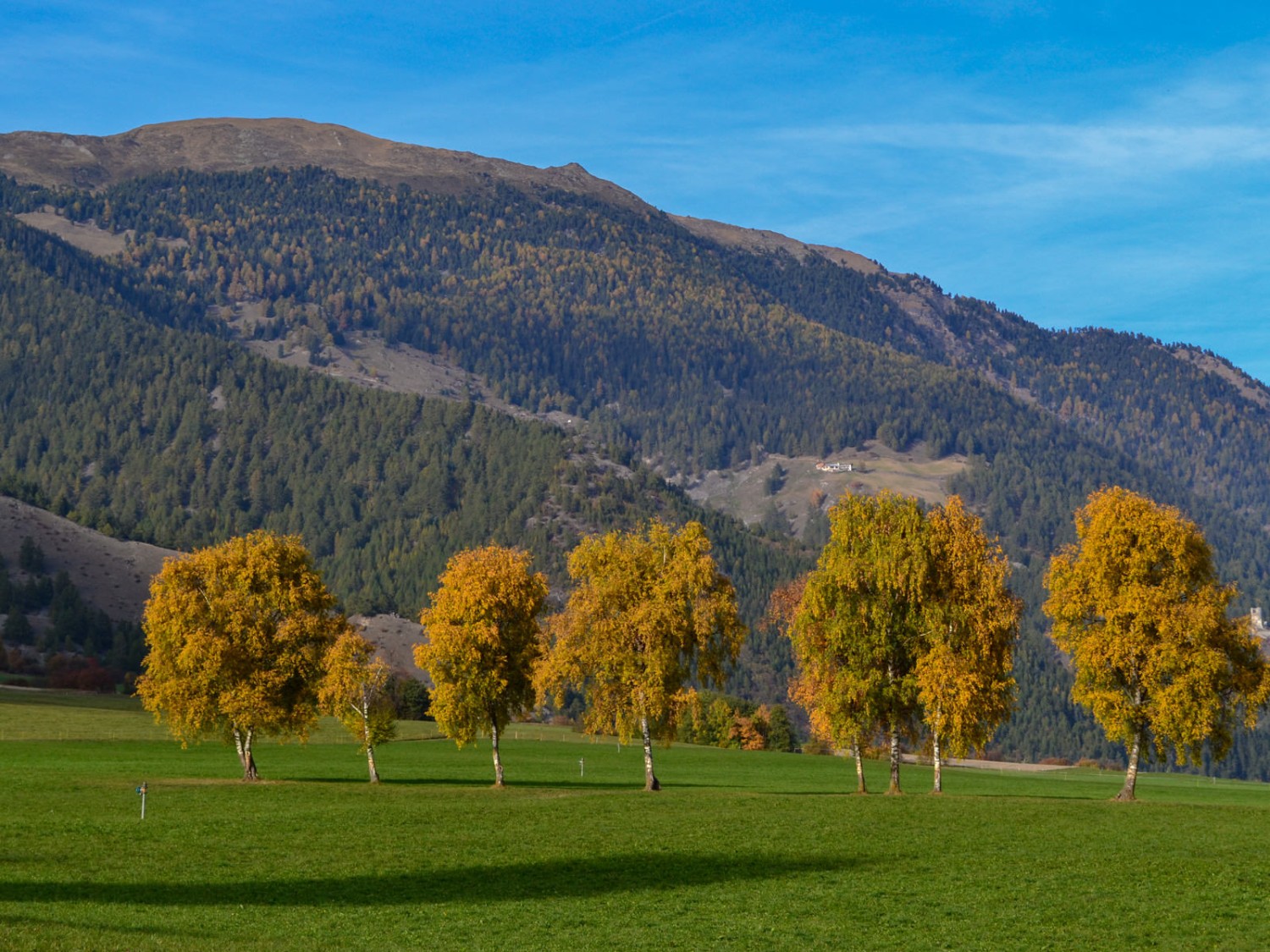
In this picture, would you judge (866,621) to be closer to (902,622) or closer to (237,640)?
(902,622)

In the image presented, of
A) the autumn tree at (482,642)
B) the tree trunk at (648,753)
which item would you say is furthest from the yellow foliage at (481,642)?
the tree trunk at (648,753)

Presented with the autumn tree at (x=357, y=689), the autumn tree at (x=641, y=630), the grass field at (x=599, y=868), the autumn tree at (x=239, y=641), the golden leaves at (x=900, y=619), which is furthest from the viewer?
the autumn tree at (x=357, y=689)

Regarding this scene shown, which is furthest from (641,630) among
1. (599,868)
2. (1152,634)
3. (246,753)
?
(1152,634)

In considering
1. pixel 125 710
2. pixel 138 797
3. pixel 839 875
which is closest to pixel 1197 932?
pixel 839 875

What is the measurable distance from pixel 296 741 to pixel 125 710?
1550 inches

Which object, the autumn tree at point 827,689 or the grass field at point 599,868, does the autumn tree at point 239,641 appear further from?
the autumn tree at point 827,689

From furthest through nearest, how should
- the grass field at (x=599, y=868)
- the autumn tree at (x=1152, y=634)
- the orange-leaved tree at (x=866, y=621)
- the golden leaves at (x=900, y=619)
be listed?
the orange-leaved tree at (x=866, y=621)
the golden leaves at (x=900, y=619)
the autumn tree at (x=1152, y=634)
the grass field at (x=599, y=868)

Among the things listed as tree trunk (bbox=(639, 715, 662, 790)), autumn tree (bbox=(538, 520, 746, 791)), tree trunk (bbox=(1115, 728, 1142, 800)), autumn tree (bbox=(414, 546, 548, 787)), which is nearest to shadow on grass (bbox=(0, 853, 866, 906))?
autumn tree (bbox=(538, 520, 746, 791))

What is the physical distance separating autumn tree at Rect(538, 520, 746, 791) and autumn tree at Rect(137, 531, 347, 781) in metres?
18.1

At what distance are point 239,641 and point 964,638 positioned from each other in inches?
1777

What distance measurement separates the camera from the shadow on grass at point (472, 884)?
4856 centimetres

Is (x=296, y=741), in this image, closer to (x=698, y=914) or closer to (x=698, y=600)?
(x=698, y=600)

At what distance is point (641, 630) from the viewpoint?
8531 centimetres

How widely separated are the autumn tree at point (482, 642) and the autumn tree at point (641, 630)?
12.7ft
